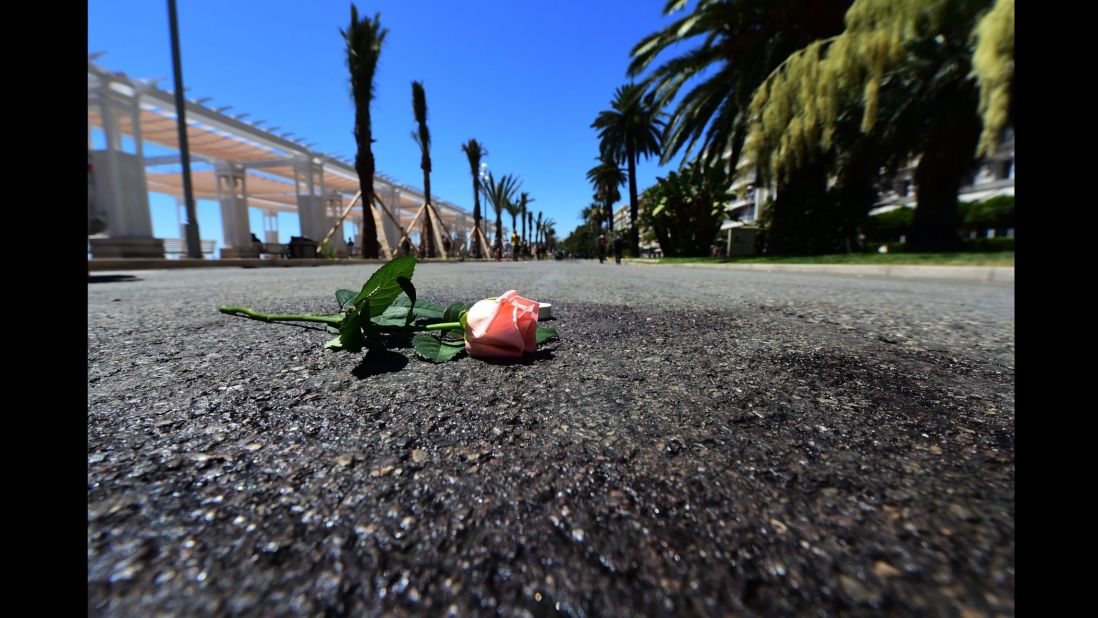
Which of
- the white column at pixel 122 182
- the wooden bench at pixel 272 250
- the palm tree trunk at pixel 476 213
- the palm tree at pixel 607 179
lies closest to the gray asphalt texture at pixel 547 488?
the white column at pixel 122 182

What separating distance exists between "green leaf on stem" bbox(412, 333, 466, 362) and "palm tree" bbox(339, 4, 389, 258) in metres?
14.0

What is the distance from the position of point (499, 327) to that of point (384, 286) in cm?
26

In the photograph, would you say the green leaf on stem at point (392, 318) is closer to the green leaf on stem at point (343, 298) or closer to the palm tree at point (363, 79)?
the green leaf on stem at point (343, 298)

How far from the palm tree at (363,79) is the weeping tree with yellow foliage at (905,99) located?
36.7ft

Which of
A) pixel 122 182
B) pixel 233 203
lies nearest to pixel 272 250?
pixel 233 203

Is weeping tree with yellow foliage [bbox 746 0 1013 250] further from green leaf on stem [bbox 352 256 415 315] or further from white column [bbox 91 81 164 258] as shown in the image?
white column [bbox 91 81 164 258]

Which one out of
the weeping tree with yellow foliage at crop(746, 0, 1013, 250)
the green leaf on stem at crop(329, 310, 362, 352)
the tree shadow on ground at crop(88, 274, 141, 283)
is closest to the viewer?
the green leaf on stem at crop(329, 310, 362, 352)

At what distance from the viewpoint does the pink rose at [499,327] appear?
916mm

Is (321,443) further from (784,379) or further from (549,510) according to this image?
(784,379)

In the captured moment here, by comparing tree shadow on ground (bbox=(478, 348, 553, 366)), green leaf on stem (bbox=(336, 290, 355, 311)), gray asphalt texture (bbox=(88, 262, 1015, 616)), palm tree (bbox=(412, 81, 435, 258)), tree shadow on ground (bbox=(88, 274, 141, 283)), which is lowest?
gray asphalt texture (bbox=(88, 262, 1015, 616))

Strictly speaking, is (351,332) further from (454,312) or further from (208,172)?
(208,172)

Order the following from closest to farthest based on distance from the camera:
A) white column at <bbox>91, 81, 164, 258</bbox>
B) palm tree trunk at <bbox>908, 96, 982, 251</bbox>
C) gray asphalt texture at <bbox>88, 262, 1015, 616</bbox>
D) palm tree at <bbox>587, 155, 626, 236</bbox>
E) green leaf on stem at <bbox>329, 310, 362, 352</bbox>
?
gray asphalt texture at <bbox>88, 262, 1015, 616</bbox> → green leaf on stem at <bbox>329, 310, 362, 352</bbox> → palm tree trunk at <bbox>908, 96, 982, 251</bbox> → white column at <bbox>91, 81, 164, 258</bbox> → palm tree at <bbox>587, 155, 626, 236</bbox>

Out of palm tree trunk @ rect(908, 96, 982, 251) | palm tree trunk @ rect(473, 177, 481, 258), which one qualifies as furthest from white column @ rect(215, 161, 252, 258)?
palm tree trunk @ rect(908, 96, 982, 251)

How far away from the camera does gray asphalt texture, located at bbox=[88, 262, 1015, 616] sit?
12.1 inches
